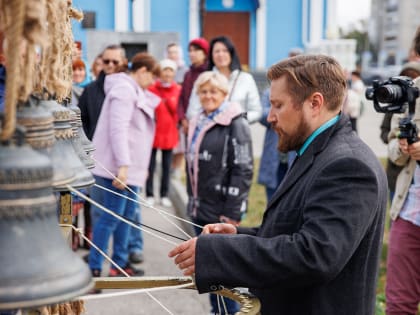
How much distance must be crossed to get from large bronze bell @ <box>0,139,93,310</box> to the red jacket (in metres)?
6.90

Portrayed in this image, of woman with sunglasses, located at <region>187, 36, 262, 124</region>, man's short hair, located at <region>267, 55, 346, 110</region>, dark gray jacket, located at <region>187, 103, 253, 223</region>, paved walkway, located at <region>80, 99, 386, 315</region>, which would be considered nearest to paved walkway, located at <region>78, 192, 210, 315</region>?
paved walkway, located at <region>80, 99, 386, 315</region>

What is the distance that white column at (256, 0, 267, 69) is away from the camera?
21062mm

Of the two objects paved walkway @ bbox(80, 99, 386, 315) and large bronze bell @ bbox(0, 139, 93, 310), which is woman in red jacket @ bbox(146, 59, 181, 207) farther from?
large bronze bell @ bbox(0, 139, 93, 310)

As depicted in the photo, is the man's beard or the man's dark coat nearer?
the man's beard

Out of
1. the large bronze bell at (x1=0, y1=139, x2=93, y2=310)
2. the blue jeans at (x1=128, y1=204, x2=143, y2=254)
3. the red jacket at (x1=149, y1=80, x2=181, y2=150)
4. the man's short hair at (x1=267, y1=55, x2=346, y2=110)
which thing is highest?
the man's short hair at (x1=267, y1=55, x2=346, y2=110)

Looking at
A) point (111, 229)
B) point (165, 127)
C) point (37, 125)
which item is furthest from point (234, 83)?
point (37, 125)

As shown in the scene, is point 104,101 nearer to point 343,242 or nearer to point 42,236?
point 343,242

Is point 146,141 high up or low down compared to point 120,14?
down

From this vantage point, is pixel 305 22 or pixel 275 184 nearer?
pixel 275 184

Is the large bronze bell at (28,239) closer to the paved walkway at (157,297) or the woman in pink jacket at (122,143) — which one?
the paved walkway at (157,297)

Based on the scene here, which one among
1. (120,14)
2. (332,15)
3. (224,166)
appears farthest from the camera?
(332,15)

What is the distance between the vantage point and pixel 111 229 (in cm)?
541

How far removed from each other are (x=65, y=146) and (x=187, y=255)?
65cm

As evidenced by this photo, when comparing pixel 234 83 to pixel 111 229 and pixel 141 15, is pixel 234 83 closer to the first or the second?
pixel 111 229
